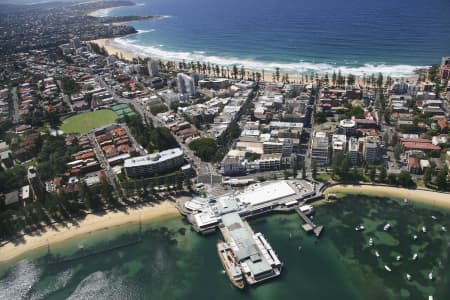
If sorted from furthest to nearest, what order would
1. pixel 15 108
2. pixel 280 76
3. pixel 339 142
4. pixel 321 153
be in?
pixel 280 76
pixel 15 108
pixel 339 142
pixel 321 153

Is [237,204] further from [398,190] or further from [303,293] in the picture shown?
[398,190]

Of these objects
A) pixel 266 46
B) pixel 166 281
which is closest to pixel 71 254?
pixel 166 281

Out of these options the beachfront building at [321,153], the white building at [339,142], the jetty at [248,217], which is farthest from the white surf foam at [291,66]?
the jetty at [248,217]

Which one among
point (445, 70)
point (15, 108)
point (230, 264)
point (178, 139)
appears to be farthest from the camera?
point (15, 108)

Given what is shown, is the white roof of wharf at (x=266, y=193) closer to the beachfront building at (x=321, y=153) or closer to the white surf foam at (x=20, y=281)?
the beachfront building at (x=321, y=153)

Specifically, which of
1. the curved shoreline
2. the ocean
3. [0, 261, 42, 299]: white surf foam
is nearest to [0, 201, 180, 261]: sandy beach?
the curved shoreline

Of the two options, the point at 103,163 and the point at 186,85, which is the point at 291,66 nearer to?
the point at 186,85

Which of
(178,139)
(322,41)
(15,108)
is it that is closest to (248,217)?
(178,139)
